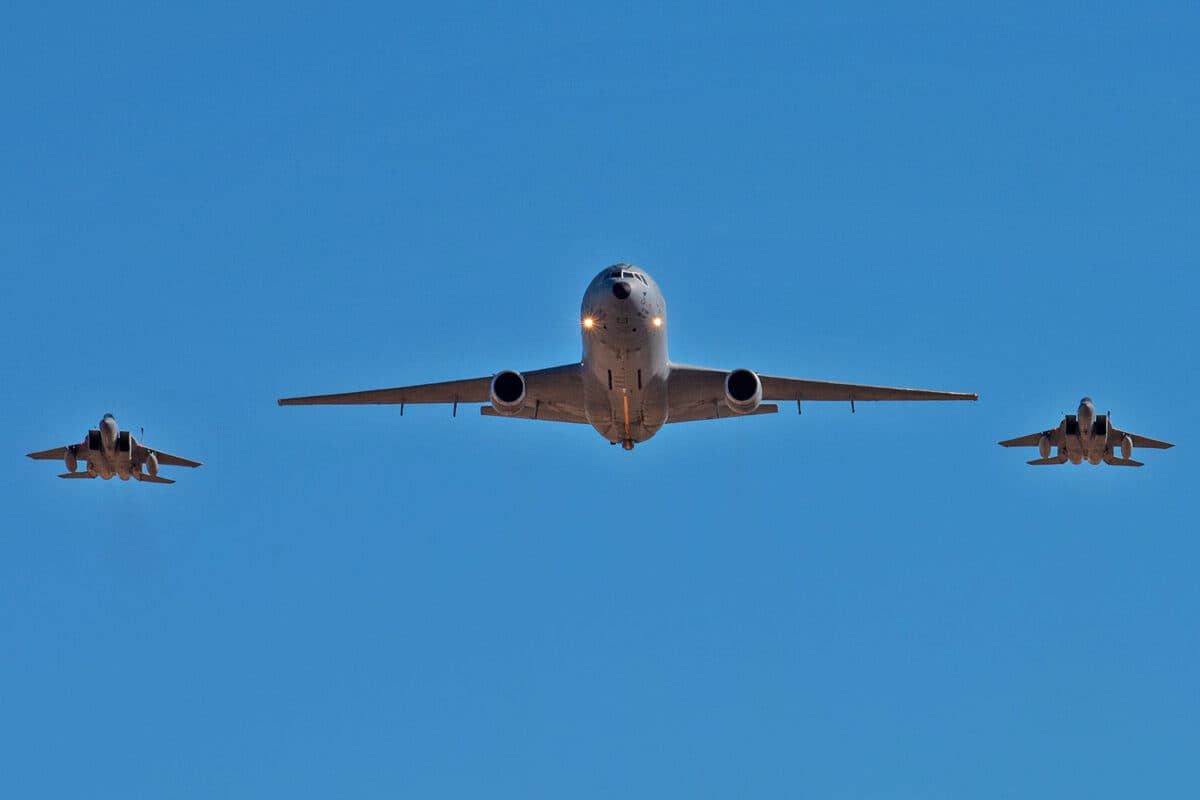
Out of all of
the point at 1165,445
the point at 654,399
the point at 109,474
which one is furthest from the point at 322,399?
the point at 1165,445

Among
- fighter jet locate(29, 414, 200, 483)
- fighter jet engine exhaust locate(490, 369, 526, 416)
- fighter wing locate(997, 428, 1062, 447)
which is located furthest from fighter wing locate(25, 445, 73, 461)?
fighter wing locate(997, 428, 1062, 447)

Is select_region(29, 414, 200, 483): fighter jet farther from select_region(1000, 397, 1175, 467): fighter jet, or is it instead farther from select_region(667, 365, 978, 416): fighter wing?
select_region(1000, 397, 1175, 467): fighter jet

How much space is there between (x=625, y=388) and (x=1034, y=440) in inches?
518

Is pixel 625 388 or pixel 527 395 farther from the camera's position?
pixel 527 395

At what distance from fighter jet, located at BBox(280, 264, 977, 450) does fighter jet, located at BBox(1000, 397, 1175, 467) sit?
2854mm

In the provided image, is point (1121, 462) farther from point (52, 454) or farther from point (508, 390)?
point (52, 454)

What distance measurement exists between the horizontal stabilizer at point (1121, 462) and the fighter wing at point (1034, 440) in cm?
166

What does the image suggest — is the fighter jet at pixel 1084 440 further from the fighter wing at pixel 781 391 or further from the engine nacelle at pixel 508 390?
the engine nacelle at pixel 508 390

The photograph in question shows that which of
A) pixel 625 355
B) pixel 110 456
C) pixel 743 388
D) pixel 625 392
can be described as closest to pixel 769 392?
pixel 743 388

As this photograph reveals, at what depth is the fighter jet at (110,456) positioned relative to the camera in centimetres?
6316

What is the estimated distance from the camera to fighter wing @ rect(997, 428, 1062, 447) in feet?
213

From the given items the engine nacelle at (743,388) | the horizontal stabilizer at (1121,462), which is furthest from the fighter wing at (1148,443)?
the engine nacelle at (743,388)

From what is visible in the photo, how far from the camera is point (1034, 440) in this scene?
217 feet

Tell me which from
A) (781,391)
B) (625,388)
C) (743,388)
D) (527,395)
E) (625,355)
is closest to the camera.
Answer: (625,355)
